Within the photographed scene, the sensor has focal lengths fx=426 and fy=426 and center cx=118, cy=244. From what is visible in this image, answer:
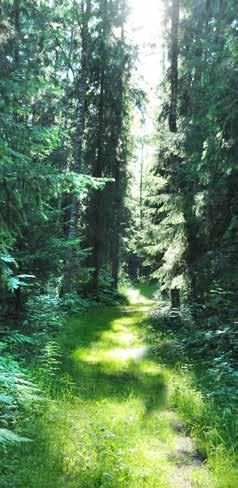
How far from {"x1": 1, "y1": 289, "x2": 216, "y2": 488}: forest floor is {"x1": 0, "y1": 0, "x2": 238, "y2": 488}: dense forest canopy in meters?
0.55

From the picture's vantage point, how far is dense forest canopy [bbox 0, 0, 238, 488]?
18.0ft

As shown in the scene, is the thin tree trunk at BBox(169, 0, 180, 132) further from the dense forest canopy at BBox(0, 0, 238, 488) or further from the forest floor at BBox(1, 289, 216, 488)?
the forest floor at BBox(1, 289, 216, 488)

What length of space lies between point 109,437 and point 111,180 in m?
3.72

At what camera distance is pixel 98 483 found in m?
4.31

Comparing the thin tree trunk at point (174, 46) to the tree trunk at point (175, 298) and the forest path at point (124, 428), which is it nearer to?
the tree trunk at point (175, 298)

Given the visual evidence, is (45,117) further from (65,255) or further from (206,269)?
(206,269)

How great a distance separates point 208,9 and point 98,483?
1227 cm

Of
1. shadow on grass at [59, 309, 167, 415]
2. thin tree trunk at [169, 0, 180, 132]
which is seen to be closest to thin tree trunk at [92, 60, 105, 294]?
thin tree trunk at [169, 0, 180, 132]

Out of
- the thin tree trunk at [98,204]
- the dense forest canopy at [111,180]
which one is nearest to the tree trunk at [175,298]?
the dense forest canopy at [111,180]

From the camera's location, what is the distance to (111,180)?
267 inches

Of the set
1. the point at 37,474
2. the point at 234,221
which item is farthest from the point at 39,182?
the point at 234,221

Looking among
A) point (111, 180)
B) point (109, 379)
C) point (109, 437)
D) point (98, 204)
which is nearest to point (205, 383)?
point (109, 379)

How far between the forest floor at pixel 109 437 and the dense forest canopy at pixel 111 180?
0.55 m

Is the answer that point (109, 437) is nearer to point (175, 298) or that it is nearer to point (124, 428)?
point (124, 428)
